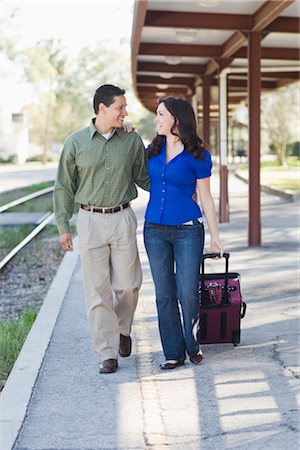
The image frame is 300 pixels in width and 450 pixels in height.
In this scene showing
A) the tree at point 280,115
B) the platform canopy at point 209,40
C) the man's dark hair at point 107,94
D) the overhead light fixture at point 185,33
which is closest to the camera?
the man's dark hair at point 107,94

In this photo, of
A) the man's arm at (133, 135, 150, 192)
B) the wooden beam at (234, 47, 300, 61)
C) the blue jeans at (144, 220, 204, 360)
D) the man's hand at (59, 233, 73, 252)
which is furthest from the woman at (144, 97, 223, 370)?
the wooden beam at (234, 47, 300, 61)

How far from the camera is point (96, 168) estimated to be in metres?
5.79

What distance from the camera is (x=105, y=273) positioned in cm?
592

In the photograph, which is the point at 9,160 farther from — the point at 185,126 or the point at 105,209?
the point at 185,126

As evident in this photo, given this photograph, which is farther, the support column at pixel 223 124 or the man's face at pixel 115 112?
the support column at pixel 223 124

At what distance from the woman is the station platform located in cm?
38

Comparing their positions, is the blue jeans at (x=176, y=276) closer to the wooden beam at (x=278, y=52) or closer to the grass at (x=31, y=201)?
the wooden beam at (x=278, y=52)

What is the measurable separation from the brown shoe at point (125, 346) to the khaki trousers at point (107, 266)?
227 mm

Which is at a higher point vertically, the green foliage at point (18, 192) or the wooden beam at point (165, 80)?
the wooden beam at point (165, 80)

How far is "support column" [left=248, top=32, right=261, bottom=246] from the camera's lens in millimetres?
12273

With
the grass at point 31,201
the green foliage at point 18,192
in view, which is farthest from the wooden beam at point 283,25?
the green foliage at point 18,192

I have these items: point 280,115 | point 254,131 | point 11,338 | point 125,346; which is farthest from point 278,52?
point 280,115

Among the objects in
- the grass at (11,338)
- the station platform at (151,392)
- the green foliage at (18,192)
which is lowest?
the green foliage at (18,192)

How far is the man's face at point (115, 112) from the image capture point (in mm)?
5738
